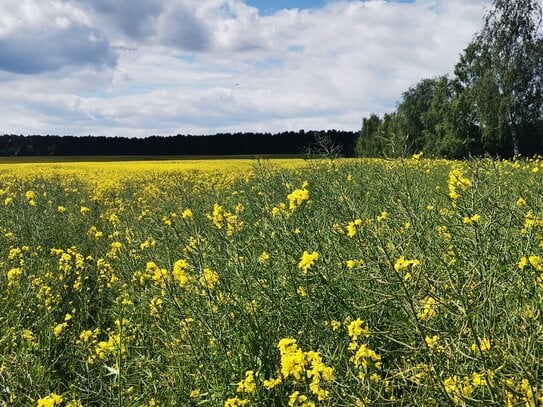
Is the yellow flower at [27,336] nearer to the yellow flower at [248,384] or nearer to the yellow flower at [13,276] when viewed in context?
the yellow flower at [13,276]

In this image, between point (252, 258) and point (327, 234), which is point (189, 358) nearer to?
point (252, 258)

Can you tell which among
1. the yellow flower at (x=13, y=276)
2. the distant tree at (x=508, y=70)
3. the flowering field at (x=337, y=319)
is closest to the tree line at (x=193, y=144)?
the distant tree at (x=508, y=70)

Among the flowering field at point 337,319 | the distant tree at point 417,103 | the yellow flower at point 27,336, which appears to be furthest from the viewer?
the distant tree at point 417,103

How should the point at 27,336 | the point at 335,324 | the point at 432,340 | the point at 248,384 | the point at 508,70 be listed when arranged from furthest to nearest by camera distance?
the point at 508,70 < the point at 27,336 < the point at 335,324 < the point at 248,384 < the point at 432,340

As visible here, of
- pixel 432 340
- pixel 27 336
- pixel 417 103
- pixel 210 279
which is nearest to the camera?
pixel 432 340

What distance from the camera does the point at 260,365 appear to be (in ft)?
9.48

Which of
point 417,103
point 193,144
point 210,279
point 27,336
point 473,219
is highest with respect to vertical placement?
point 417,103

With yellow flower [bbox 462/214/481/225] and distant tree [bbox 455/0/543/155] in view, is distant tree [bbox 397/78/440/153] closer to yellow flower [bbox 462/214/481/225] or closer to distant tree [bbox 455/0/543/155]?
distant tree [bbox 455/0/543/155]

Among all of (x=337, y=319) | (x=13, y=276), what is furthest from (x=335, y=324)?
(x=13, y=276)

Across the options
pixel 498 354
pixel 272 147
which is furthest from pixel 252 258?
pixel 272 147

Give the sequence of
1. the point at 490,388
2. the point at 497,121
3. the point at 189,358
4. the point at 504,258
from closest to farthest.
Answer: the point at 490,388 < the point at 504,258 < the point at 189,358 < the point at 497,121

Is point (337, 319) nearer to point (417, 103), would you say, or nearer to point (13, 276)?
point (13, 276)

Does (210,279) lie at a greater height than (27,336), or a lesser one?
greater

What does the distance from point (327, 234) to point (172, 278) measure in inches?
45.9
